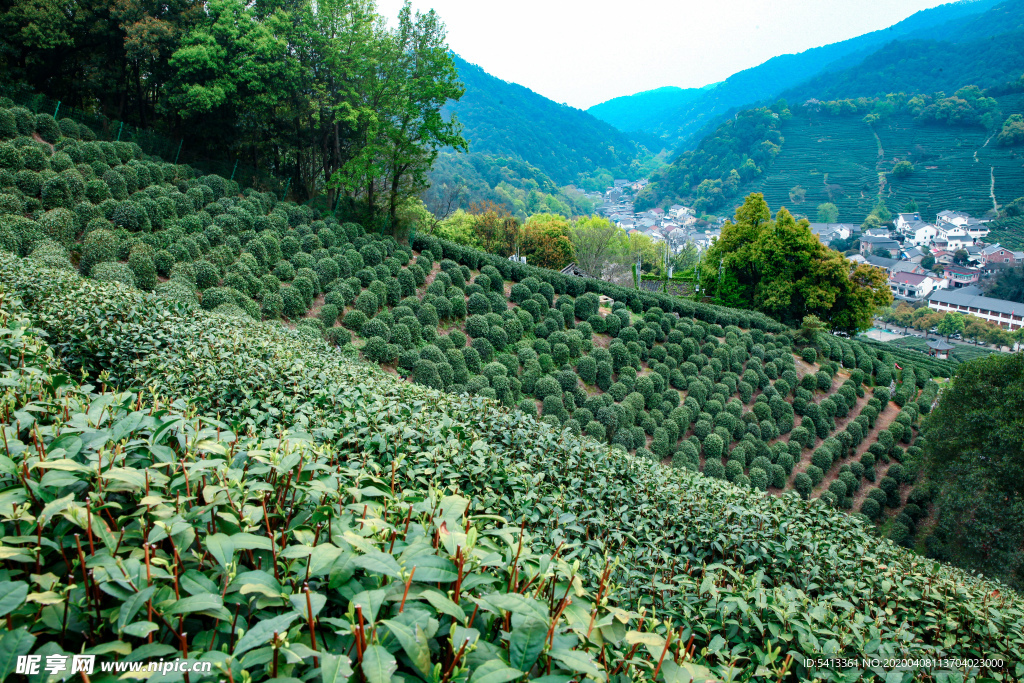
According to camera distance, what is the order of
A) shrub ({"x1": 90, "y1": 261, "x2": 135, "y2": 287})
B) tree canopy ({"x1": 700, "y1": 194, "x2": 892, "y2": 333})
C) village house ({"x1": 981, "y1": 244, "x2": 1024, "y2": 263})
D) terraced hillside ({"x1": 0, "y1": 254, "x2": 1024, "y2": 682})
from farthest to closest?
village house ({"x1": 981, "y1": 244, "x2": 1024, "y2": 263})
tree canopy ({"x1": 700, "y1": 194, "x2": 892, "y2": 333})
shrub ({"x1": 90, "y1": 261, "x2": 135, "y2": 287})
terraced hillside ({"x1": 0, "y1": 254, "x2": 1024, "y2": 682})

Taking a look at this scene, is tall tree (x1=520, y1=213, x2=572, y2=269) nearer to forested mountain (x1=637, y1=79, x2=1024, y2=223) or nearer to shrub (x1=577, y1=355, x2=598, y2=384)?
shrub (x1=577, y1=355, x2=598, y2=384)

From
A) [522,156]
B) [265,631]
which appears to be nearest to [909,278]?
[522,156]

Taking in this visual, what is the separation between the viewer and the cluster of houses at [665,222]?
293 ft

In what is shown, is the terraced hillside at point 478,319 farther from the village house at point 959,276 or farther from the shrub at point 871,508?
the village house at point 959,276

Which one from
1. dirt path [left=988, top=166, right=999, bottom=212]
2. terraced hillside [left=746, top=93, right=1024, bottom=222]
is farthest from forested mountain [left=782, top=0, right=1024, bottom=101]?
dirt path [left=988, top=166, right=999, bottom=212]

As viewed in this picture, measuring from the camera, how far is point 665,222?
112562mm

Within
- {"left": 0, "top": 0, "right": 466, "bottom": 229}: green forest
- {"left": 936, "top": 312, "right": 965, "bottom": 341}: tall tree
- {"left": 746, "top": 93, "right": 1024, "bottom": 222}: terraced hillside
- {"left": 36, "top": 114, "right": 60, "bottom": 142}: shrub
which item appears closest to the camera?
{"left": 36, "top": 114, "right": 60, "bottom": 142}: shrub

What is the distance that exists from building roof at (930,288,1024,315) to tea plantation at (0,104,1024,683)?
258ft

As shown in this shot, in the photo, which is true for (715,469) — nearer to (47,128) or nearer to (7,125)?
(7,125)

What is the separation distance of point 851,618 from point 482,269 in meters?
13.4

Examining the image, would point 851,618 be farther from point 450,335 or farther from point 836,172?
point 836,172

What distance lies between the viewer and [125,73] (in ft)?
53.2

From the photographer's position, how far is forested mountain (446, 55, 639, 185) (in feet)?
456

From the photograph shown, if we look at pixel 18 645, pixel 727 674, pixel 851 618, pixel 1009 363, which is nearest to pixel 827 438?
pixel 1009 363
